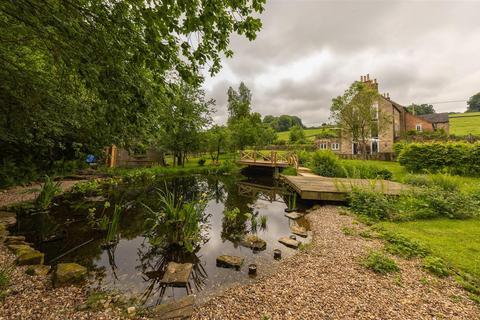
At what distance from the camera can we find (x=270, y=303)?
8.14 feet

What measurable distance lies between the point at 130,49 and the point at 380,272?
4.54m

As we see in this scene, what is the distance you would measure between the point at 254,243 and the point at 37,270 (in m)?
3.54

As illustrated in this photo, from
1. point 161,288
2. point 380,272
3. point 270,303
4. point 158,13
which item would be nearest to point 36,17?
point 158,13

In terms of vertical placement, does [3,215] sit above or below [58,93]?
below

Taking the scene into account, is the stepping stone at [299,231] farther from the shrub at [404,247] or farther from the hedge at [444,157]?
the hedge at [444,157]


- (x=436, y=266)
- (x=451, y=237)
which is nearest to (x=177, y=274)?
(x=436, y=266)

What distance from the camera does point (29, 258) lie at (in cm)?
312

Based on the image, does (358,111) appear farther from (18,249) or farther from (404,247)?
(18,249)

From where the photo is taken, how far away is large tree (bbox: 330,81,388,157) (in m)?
17.0

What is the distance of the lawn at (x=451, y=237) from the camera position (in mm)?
3191

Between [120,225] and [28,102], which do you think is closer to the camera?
[28,102]

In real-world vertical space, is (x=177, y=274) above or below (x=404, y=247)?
below

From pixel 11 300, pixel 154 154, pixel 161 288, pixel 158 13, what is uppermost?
pixel 158 13

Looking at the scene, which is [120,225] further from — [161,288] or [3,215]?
[161,288]
